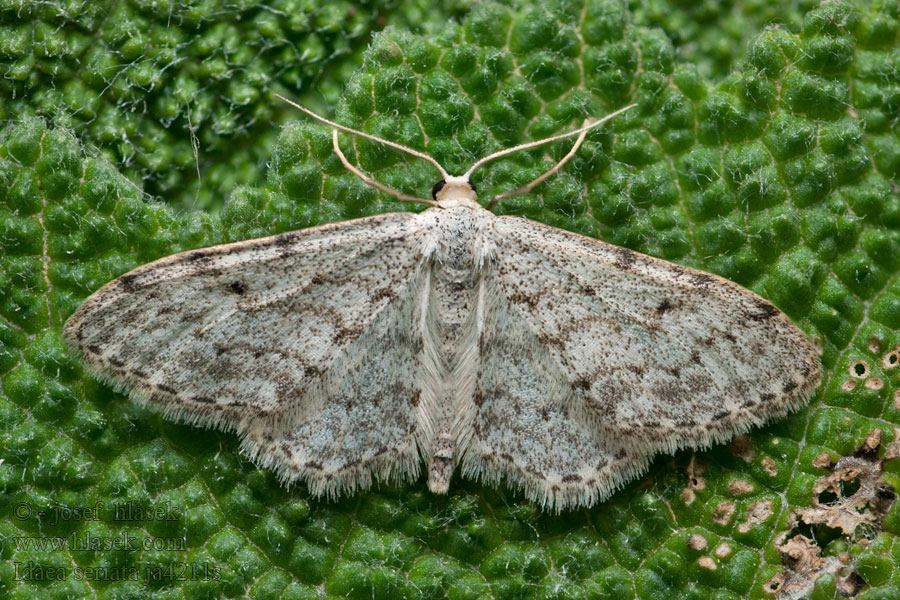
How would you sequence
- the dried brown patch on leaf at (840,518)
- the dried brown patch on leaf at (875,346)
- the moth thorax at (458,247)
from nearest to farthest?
the moth thorax at (458,247) → the dried brown patch on leaf at (840,518) → the dried brown patch on leaf at (875,346)

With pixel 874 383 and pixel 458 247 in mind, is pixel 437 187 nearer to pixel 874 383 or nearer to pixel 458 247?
pixel 458 247

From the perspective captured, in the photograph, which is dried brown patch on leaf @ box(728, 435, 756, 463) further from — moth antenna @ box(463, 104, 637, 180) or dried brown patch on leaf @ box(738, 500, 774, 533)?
moth antenna @ box(463, 104, 637, 180)

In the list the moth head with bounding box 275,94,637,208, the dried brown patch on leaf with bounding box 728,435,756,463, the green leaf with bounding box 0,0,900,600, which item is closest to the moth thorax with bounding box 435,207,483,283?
the moth head with bounding box 275,94,637,208

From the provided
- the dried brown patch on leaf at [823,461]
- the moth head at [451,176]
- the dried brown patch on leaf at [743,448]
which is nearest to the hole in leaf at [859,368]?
the dried brown patch on leaf at [823,461]

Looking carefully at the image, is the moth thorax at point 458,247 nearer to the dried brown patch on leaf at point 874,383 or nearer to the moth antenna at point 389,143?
the moth antenna at point 389,143

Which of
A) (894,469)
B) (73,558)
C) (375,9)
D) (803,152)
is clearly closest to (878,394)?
(894,469)

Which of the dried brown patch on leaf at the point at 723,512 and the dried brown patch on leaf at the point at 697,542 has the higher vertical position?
the dried brown patch on leaf at the point at 723,512

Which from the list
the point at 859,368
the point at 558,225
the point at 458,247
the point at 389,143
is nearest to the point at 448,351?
the point at 458,247
